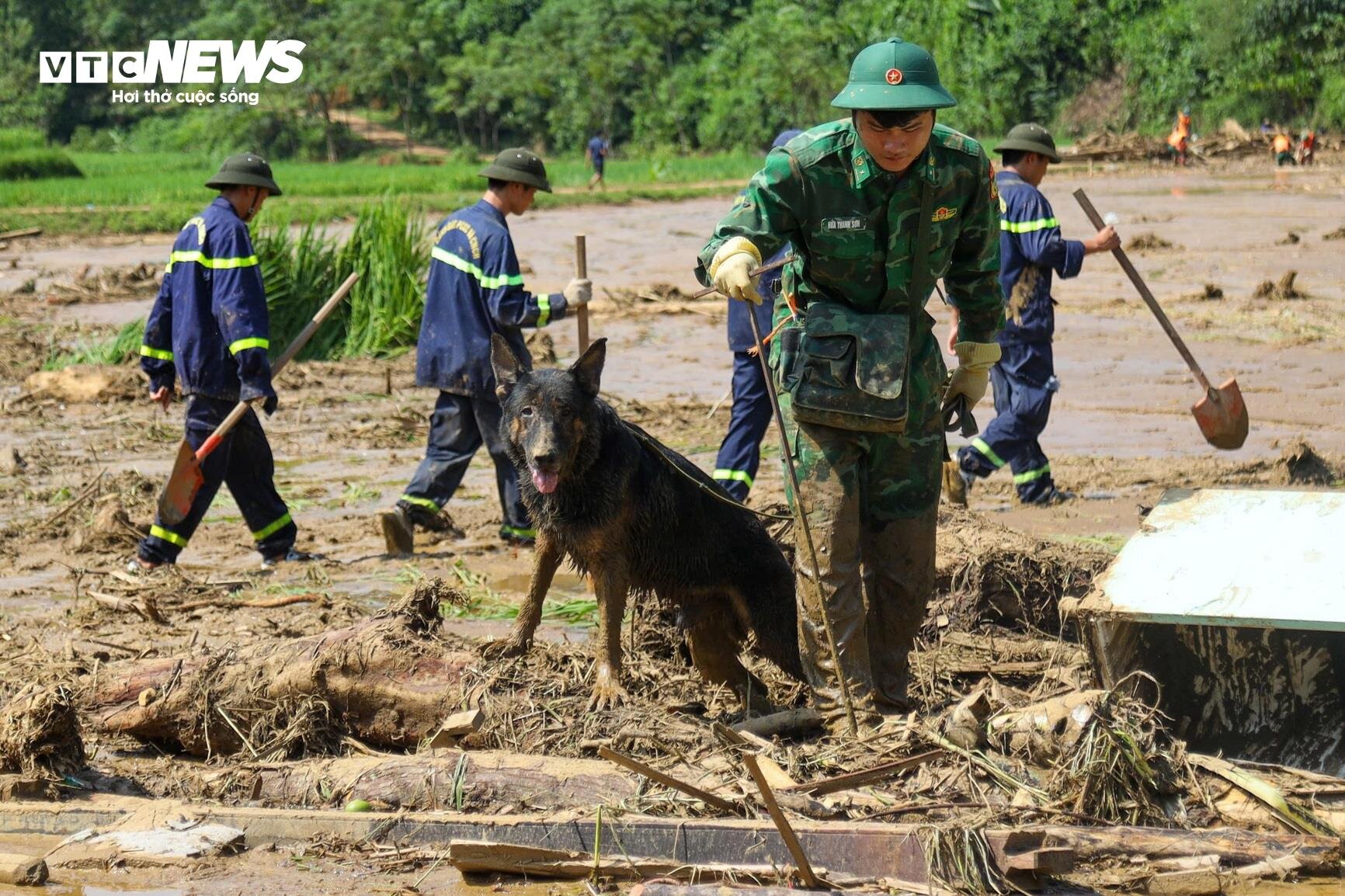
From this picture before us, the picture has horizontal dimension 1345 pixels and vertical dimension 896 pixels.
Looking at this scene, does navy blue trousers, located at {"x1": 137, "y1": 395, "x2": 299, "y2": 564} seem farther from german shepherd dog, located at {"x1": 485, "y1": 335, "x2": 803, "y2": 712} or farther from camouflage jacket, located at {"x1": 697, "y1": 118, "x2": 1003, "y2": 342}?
camouflage jacket, located at {"x1": 697, "y1": 118, "x2": 1003, "y2": 342}

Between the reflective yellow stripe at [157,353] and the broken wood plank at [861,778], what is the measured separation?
521 cm

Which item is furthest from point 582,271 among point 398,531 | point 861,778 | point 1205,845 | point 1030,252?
point 1205,845

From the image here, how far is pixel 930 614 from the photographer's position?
6.11m

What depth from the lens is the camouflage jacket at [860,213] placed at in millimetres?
4637

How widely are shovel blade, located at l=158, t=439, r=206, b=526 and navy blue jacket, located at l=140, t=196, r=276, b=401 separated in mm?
395

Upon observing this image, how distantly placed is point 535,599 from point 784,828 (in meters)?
1.92

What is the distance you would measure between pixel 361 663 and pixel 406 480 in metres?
5.08

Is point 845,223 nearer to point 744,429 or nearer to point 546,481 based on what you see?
point 546,481

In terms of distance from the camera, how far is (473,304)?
8117mm

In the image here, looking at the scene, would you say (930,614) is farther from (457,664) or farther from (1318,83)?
(1318,83)

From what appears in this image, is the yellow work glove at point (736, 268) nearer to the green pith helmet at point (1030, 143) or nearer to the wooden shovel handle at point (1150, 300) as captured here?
the wooden shovel handle at point (1150, 300)

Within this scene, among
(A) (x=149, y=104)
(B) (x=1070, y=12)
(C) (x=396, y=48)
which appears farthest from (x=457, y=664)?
(A) (x=149, y=104)

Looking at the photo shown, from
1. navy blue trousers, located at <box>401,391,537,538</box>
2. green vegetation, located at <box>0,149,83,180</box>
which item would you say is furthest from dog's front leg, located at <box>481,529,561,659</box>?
green vegetation, located at <box>0,149,83,180</box>

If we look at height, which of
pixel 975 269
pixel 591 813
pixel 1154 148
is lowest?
pixel 591 813
